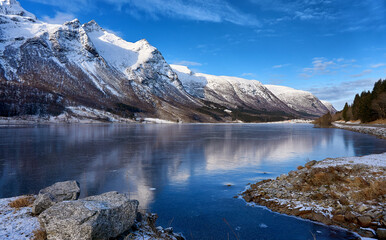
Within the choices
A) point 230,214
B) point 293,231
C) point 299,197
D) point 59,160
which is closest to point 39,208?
point 230,214

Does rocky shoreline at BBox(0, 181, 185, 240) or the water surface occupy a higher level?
rocky shoreline at BBox(0, 181, 185, 240)

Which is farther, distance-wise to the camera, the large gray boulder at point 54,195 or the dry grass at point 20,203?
the dry grass at point 20,203

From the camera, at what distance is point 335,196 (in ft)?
47.2

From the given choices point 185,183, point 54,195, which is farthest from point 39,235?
point 185,183

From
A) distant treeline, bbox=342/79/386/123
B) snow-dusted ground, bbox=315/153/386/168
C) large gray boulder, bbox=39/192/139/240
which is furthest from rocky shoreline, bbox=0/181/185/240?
distant treeline, bbox=342/79/386/123

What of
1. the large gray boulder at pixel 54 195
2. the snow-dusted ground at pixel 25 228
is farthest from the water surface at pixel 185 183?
the large gray boulder at pixel 54 195

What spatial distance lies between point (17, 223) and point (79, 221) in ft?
9.49

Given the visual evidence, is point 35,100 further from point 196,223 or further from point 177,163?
point 196,223

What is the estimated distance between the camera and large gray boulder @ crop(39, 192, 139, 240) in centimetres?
771

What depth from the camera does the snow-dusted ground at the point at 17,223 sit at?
8211 mm

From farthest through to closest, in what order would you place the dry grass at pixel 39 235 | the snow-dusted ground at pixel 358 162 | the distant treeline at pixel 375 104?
the distant treeline at pixel 375 104, the snow-dusted ground at pixel 358 162, the dry grass at pixel 39 235

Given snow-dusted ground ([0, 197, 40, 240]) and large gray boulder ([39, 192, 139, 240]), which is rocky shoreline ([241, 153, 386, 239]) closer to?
large gray boulder ([39, 192, 139, 240])

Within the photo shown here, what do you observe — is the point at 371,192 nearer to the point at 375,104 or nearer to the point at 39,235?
the point at 39,235

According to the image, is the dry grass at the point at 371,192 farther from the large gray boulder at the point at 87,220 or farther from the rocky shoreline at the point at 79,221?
the large gray boulder at the point at 87,220
